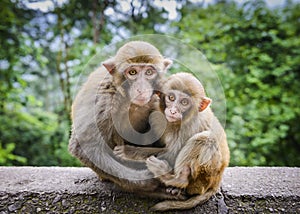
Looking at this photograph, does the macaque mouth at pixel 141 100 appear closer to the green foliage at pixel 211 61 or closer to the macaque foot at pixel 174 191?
the macaque foot at pixel 174 191

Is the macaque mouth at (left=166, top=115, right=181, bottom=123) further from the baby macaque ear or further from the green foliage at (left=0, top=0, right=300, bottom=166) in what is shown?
the green foliage at (left=0, top=0, right=300, bottom=166)

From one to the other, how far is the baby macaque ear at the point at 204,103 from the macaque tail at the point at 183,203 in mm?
483

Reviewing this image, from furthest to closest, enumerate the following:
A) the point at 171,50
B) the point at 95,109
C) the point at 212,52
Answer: the point at 212,52 < the point at 95,109 < the point at 171,50

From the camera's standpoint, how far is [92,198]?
6.59ft

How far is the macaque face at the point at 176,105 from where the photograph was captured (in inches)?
69.6

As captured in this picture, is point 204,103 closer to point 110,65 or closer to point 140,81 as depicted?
point 140,81

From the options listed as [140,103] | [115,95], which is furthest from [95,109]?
[140,103]

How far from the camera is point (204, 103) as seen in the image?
70.8 inches

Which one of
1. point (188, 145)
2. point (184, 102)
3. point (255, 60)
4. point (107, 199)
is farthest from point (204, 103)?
point (255, 60)

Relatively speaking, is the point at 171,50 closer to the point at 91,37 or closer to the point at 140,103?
the point at 140,103

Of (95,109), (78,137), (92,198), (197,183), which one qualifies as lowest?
(92,198)

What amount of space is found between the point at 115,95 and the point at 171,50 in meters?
0.38

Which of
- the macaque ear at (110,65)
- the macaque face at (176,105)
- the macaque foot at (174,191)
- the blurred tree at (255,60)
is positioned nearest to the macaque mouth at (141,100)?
the macaque face at (176,105)

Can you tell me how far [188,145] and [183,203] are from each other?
1.12 ft
